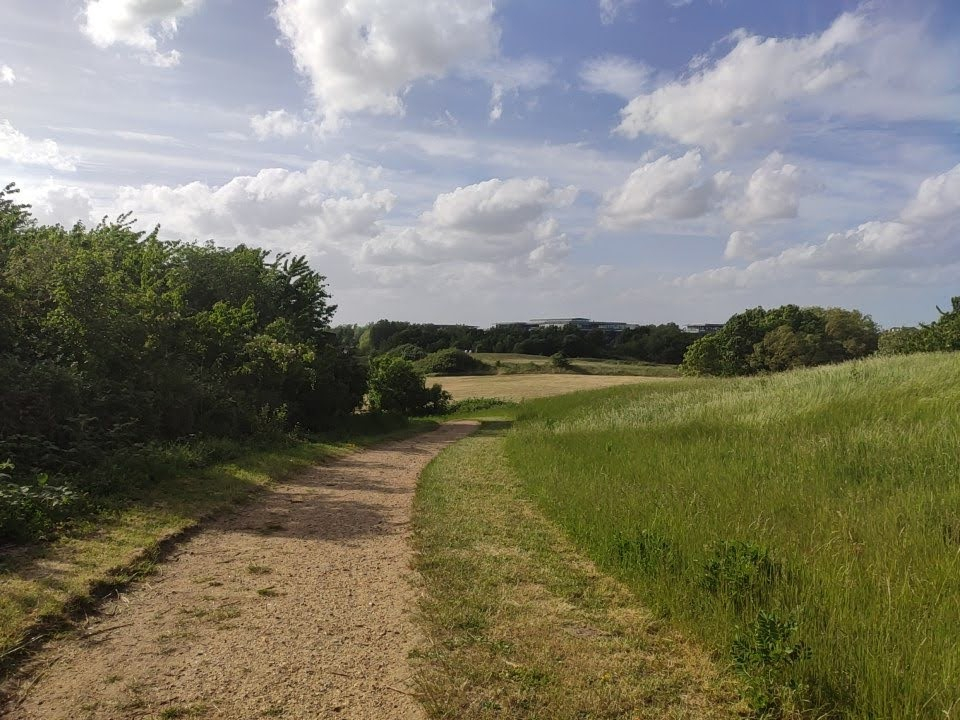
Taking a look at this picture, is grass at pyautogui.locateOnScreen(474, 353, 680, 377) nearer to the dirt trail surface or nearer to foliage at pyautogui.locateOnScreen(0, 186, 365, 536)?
foliage at pyautogui.locateOnScreen(0, 186, 365, 536)

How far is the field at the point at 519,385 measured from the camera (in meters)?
50.4

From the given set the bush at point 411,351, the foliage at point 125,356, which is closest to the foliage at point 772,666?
the foliage at point 125,356

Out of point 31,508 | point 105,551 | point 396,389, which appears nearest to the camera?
point 105,551

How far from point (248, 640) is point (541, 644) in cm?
195

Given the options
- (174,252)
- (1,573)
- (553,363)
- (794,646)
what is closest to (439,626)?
(794,646)

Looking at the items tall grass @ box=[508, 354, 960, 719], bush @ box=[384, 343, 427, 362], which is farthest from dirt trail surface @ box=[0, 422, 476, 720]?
bush @ box=[384, 343, 427, 362]

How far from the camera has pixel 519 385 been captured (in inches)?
2318

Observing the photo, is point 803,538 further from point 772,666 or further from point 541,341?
point 541,341

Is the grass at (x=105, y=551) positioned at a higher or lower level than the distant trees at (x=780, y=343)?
lower

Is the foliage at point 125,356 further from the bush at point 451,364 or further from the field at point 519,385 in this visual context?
the bush at point 451,364

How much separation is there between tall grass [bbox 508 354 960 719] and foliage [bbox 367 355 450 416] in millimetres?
27272

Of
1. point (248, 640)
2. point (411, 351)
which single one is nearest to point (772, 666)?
point (248, 640)

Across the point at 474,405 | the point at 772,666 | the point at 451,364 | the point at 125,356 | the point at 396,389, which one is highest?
the point at 125,356

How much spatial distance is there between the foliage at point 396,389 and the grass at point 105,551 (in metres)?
27.3
